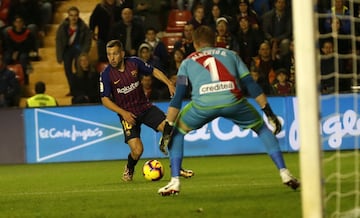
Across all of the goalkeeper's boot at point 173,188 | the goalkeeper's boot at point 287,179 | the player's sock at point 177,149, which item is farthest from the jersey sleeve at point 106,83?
the goalkeeper's boot at point 287,179

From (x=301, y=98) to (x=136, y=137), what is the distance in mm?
6597

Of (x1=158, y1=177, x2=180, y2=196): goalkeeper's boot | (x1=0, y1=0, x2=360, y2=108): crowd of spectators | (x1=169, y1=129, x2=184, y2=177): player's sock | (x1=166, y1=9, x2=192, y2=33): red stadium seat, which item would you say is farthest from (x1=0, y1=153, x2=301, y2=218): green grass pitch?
(x1=166, y1=9, x2=192, y2=33): red stadium seat

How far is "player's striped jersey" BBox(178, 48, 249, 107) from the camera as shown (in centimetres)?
990

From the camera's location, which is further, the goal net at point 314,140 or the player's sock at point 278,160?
the player's sock at point 278,160

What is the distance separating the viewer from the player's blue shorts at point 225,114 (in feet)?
32.7

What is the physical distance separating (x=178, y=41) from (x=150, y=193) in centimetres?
885

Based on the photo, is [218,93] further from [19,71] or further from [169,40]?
[19,71]

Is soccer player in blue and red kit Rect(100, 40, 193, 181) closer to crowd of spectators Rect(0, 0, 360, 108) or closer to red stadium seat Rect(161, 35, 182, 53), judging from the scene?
crowd of spectators Rect(0, 0, 360, 108)

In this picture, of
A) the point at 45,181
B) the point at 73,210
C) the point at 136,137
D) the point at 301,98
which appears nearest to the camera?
the point at 301,98

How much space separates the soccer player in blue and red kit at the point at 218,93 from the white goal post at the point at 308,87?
3.25 metres

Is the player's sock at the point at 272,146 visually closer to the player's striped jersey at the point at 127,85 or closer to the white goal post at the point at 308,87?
the player's striped jersey at the point at 127,85

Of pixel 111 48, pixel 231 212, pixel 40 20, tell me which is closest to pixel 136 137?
pixel 111 48

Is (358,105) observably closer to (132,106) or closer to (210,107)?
(132,106)

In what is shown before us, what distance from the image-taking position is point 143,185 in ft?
40.0
